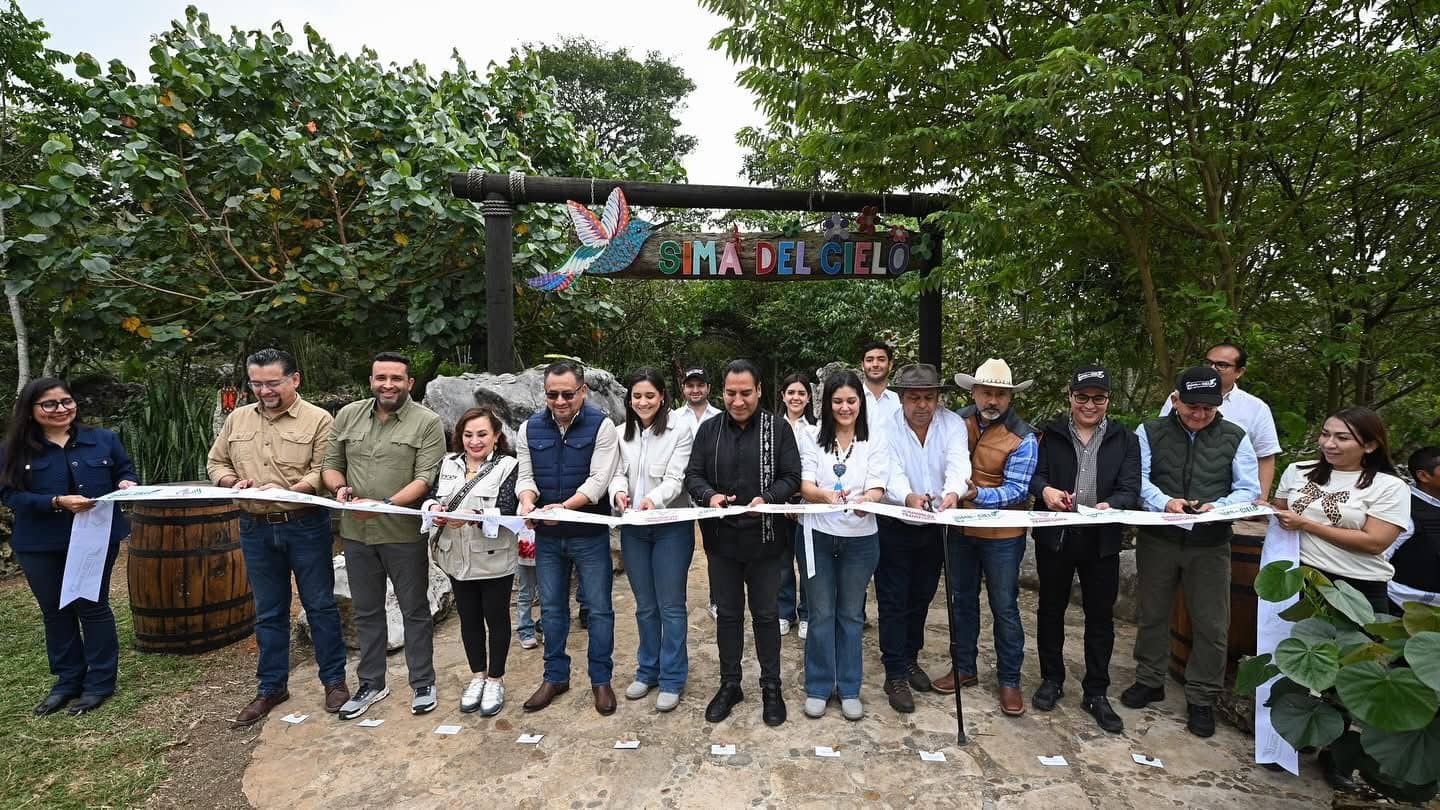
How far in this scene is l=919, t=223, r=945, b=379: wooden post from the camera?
19.4 ft

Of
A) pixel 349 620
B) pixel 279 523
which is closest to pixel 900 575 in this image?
pixel 279 523

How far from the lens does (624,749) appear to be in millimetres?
3000

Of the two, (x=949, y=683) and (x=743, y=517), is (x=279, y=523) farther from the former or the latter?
(x=949, y=683)

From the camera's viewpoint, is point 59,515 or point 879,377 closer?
point 59,515

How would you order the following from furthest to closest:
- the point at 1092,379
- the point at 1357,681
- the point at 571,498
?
the point at 571,498, the point at 1092,379, the point at 1357,681

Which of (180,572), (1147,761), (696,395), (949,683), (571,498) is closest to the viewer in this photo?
(1147,761)

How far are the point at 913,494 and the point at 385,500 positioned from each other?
2650 mm

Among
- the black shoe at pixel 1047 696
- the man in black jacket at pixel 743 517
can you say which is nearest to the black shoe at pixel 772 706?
the man in black jacket at pixel 743 517

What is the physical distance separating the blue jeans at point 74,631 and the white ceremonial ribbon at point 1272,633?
18.2 ft

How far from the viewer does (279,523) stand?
3305 millimetres

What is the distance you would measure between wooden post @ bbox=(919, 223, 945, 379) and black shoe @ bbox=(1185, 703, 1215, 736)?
A: 3.33 meters

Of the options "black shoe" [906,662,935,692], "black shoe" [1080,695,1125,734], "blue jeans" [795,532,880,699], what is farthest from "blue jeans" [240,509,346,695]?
"black shoe" [1080,695,1125,734]

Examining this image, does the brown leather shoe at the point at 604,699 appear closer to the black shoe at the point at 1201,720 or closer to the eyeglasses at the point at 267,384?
the eyeglasses at the point at 267,384

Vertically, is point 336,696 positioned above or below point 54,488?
below
